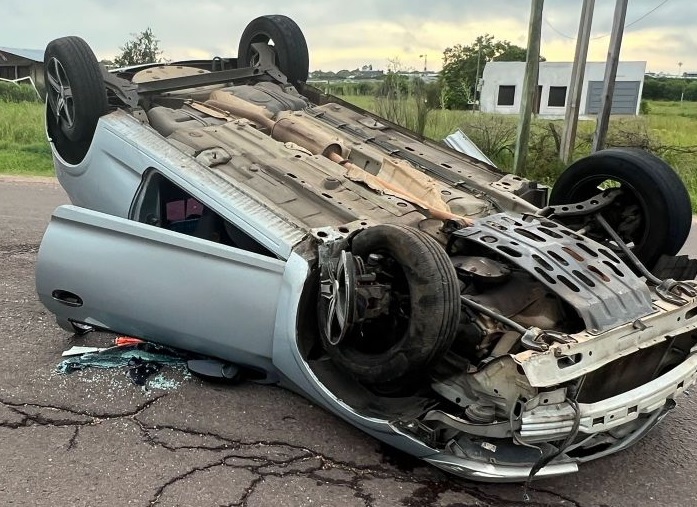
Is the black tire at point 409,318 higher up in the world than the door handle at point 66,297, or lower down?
higher up

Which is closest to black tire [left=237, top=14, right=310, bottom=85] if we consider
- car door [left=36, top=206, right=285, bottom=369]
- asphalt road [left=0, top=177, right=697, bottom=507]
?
car door [left=36, top=206, right=285, bottom=369]

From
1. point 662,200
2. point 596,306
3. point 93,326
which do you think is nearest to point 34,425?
point 93,326

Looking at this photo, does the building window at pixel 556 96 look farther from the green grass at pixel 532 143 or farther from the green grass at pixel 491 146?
the green grass at pixel 532 143

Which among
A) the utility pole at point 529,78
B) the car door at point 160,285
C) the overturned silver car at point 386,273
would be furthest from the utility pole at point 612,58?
the car door at point 160,285

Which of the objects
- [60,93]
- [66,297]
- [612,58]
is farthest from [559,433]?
[612,58]

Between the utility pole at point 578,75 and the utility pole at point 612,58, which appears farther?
the utility pole at point 578,75

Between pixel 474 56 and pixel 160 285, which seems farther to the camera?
pixel 474 56

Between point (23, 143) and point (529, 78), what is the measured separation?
10.3 metres

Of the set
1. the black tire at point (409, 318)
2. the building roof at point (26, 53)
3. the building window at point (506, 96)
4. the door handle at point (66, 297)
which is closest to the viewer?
the black tire at point (409, 318)

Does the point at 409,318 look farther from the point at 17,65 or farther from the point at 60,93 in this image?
the point at 17,65

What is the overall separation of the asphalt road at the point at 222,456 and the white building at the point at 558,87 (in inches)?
1210

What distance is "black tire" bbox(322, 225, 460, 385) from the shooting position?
255 centimetres

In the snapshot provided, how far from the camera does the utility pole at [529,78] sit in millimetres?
9477

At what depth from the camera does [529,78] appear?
974 centimetres
